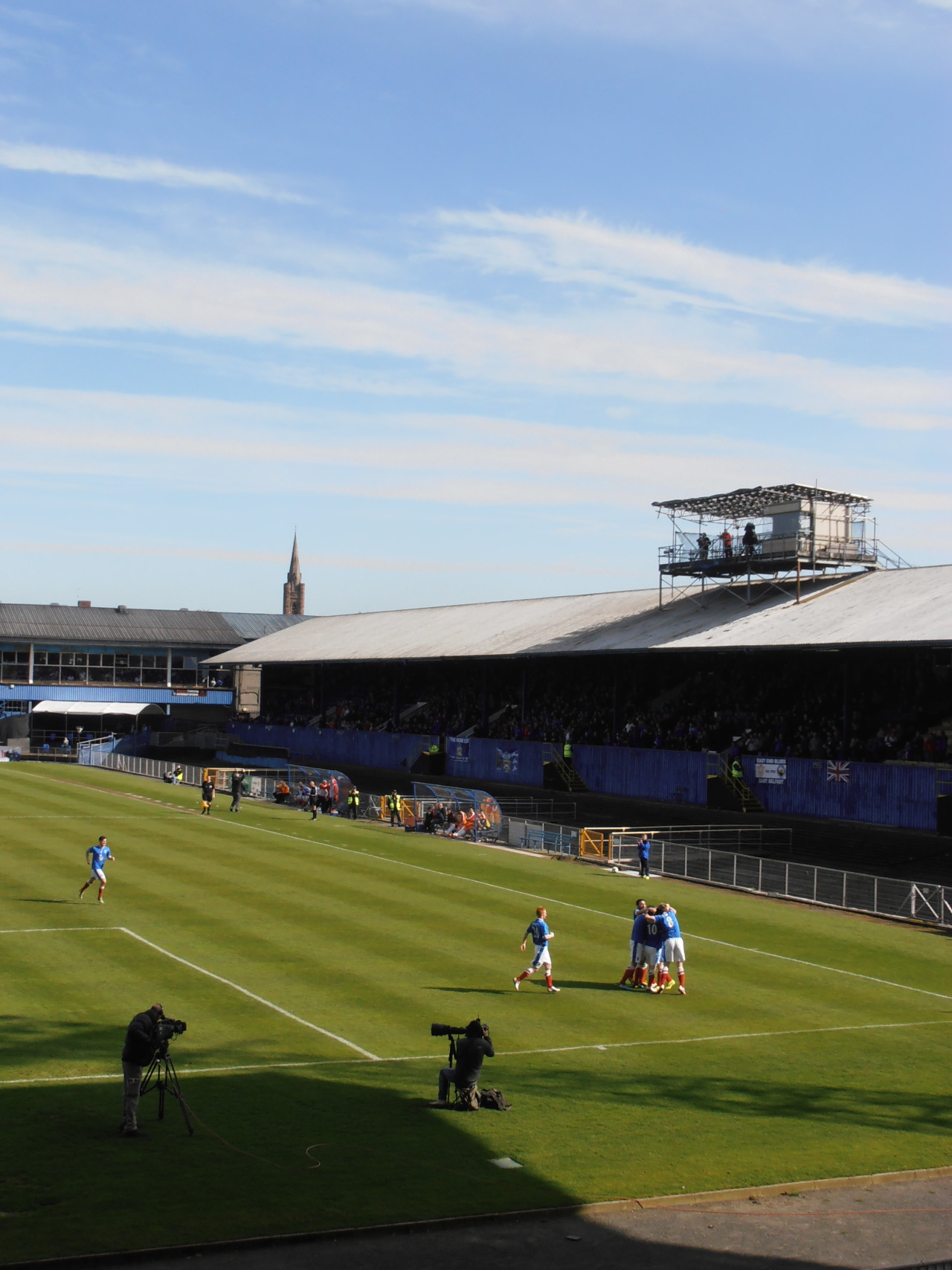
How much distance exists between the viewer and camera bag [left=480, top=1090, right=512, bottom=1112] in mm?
16141

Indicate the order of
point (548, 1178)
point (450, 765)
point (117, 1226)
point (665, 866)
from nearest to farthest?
point (117, 1226) < point (548, 1178) < point (665, 866) < point (450, 765)

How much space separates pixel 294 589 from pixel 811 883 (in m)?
157

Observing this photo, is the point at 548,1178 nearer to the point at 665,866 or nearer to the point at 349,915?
Answer: the point at 349,915

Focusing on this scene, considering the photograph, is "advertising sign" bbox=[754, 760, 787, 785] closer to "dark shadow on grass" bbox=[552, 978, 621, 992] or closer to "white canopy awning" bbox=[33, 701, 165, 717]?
"dark shadow on grass" bbox=[552, 978, 621, 992]

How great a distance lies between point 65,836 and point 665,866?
20156mm

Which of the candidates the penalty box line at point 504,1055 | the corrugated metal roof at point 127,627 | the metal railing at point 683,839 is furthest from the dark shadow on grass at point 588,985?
the corrugated metal roof at point 127,627

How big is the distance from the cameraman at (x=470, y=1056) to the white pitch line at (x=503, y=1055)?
7.74ft

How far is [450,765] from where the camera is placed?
72.3 meters

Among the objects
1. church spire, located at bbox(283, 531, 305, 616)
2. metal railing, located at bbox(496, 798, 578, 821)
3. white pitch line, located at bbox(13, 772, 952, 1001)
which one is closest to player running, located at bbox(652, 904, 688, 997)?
white pitch line, located at bbox(13, 772, 952, 1001)

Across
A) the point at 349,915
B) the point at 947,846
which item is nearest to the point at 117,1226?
the point at 349,915

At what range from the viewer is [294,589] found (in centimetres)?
18738

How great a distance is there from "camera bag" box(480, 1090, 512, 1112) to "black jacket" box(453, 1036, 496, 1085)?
292 millimetres

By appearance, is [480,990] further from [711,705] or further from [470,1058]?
[711,705]

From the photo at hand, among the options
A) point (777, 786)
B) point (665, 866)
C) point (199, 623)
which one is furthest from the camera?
Answer: point (199, 623)
